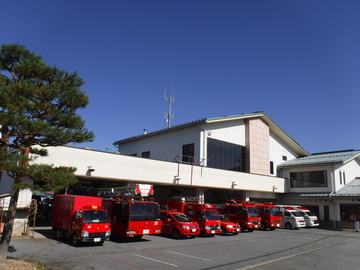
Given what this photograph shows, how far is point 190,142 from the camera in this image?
2925 centimetres

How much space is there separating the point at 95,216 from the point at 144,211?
2998mm

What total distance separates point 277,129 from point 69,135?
3086cm

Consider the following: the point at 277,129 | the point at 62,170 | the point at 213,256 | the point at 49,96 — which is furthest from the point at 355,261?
the point at 277,129

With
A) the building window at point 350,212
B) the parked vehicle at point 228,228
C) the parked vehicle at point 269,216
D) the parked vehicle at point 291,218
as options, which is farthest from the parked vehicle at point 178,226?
the building window at point 350,212

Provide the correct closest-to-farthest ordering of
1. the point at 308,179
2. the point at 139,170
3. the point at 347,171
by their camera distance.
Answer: the point at 139,170 → the point at 308,179 → the point at 347,171

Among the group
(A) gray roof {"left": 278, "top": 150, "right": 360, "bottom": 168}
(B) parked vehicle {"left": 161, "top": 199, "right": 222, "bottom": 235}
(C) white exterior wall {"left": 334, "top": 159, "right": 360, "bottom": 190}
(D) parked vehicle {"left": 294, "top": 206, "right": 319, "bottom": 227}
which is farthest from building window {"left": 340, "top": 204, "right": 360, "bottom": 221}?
(B) parked vehicle {"left": 161, "top": 199, "right": 222, "bottom": 235}

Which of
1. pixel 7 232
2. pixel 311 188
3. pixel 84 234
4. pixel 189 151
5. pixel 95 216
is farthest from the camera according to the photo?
pixel 311 188

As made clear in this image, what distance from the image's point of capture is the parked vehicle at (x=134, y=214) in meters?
16.5

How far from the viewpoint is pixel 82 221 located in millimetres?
14422

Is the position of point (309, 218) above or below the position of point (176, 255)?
above

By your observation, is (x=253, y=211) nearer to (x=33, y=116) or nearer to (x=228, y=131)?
(x=228, y=131)

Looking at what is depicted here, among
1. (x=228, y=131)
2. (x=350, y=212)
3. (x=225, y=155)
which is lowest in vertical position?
(x=350, y=212)

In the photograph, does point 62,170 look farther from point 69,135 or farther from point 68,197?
point 68,197

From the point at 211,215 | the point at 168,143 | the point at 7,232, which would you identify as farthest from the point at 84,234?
the point at 168,143
